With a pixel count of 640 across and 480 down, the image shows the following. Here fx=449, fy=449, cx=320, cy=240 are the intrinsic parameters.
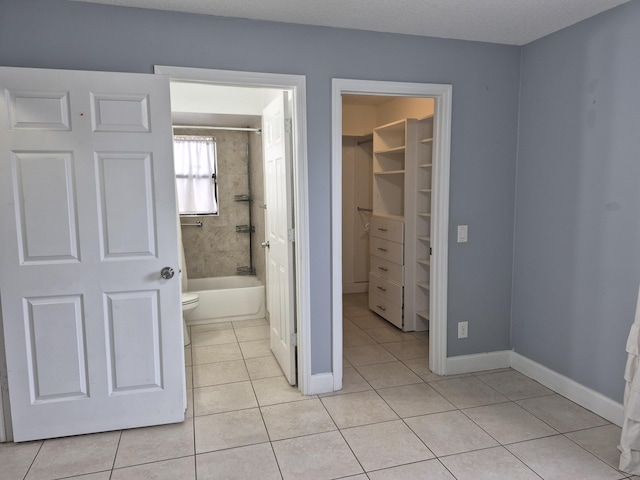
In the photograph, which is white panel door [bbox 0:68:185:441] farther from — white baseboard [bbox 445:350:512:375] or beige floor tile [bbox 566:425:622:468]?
beige floor tile [bbox 566:425:622:468]

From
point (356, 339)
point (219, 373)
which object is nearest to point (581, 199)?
point (356, 339)

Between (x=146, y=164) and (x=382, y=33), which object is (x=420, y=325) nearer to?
(x=382, y=33)

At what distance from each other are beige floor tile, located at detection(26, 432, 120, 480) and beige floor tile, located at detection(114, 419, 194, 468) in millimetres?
59

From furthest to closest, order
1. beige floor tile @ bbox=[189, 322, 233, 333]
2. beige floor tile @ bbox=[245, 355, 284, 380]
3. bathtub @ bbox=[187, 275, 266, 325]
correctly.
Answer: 1. bathtub @ bbox=[187, 275, 266, 325]
2. beige floor tile @ bbox=[189, 322, 233, 333]
3. beige floor tile @ bbox=[245, 355, 284, 380]

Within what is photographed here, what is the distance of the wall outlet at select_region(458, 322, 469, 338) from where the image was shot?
3381 mm

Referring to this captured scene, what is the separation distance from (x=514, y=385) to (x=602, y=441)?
74cm

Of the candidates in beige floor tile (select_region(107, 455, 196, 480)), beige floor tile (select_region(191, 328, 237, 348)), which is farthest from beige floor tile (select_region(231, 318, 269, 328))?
beige floor tile (select_region(107, 455, 196, 480))

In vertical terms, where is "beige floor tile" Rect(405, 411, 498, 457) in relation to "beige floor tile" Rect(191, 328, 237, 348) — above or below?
below

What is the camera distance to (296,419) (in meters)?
2.74

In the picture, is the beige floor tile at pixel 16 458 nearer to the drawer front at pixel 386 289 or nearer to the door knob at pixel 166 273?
the door knob at pixel 166 273

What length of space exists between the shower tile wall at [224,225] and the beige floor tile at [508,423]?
318cm

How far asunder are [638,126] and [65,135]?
10.2 feet

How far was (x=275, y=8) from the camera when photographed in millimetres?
2516

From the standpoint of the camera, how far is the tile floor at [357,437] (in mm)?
2236
